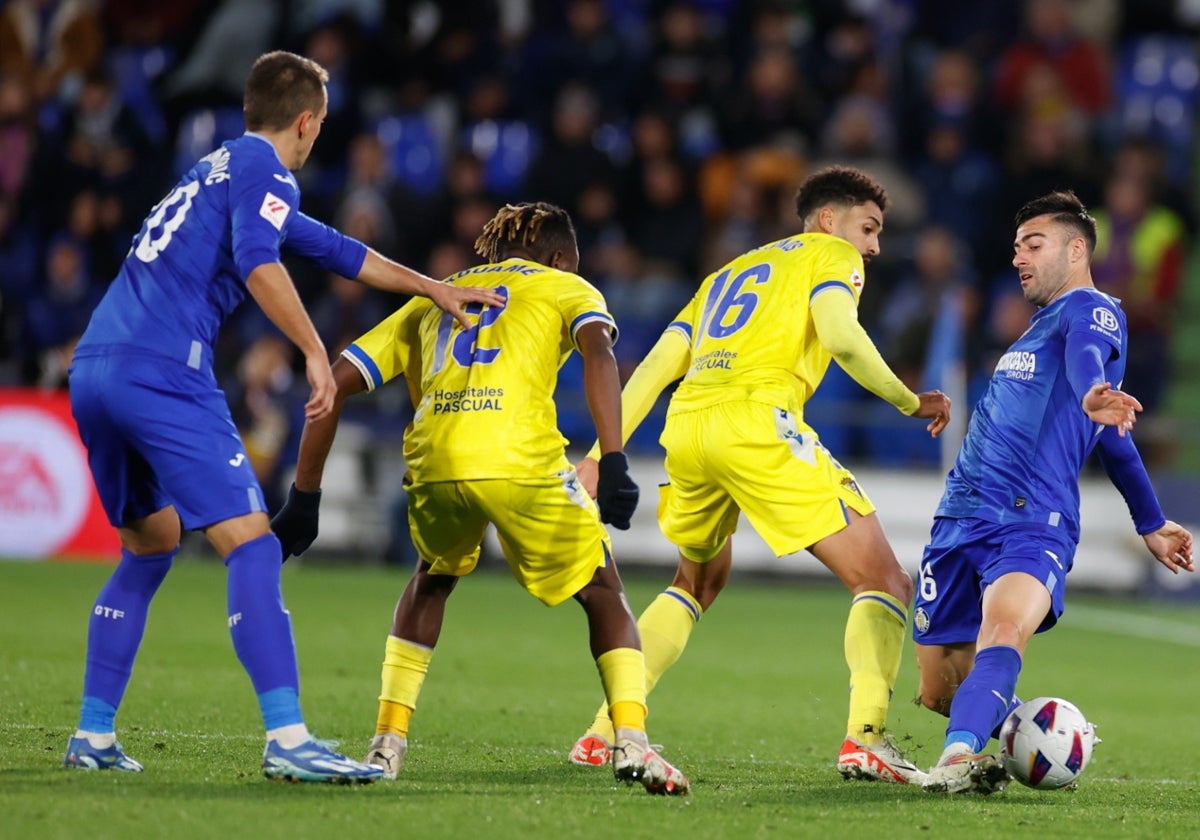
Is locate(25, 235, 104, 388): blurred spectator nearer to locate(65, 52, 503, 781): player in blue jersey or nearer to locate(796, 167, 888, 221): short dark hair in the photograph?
locate(796, 167, 888, 221): short dark hair

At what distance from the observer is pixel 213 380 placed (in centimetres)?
522

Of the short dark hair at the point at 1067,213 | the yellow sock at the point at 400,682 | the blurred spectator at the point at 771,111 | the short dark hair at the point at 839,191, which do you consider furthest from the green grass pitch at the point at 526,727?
the blurred spectator at the point at 771,111

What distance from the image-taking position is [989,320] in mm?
15344

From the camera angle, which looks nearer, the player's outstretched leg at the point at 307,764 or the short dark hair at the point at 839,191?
the player's outstretched leg at the point at 307,764

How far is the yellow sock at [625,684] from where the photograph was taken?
18.0 ft

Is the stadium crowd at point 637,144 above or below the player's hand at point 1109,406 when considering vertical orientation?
above

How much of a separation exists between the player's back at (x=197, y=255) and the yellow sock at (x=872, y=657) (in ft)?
8.13

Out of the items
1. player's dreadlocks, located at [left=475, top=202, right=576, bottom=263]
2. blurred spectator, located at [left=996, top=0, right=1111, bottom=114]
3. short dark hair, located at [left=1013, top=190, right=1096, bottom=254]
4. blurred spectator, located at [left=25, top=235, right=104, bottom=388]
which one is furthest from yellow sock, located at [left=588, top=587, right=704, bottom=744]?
blurred spectator, located at [left=996, top=0, right=1111, bottom=114]

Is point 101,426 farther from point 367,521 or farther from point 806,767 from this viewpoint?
point 367,521

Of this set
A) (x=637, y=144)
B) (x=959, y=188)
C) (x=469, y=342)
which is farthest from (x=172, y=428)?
(x=959, y=188)

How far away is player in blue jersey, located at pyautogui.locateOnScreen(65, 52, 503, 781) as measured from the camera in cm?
502

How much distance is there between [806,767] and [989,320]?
968cm

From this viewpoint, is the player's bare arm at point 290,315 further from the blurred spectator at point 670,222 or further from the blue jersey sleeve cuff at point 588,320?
the blurred spectator at point 670,222

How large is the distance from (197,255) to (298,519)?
96 cm
